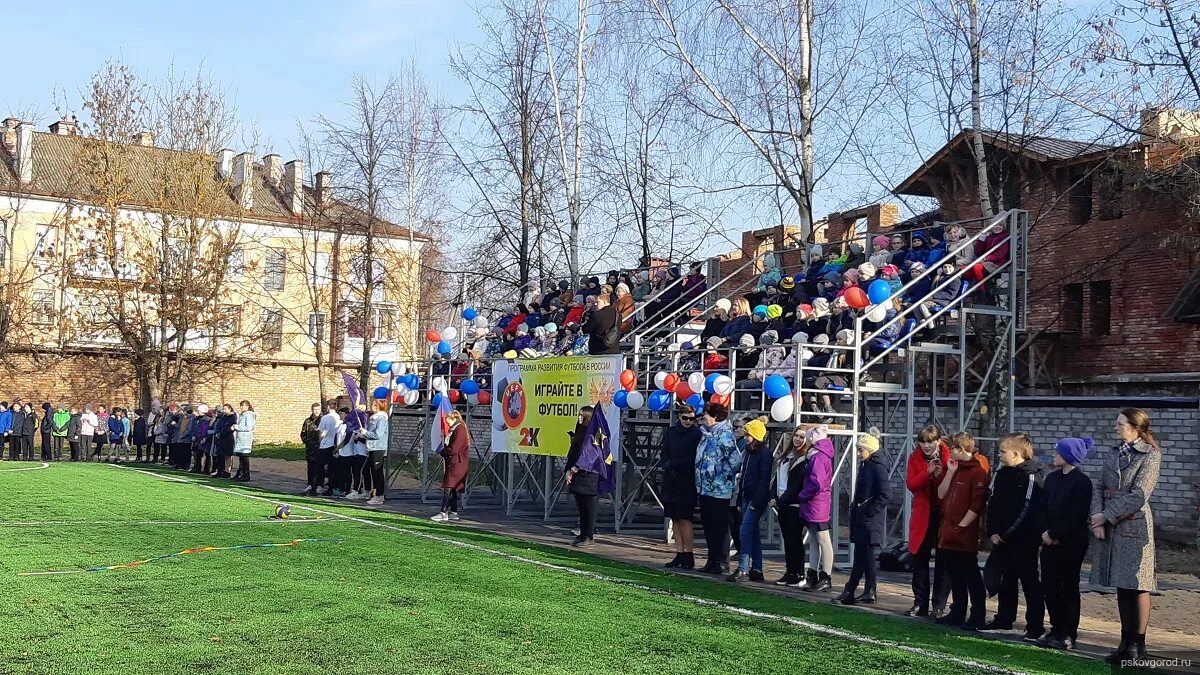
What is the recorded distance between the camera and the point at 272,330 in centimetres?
4788

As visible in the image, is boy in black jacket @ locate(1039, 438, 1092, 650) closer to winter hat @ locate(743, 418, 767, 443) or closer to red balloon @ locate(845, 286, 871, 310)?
winter hat @ locate(743, 418, 767, 443)

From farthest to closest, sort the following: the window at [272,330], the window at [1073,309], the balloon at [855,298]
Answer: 1. the window at [272,330]
2. the window at [1073,309]
3. the balloon at [855,298]

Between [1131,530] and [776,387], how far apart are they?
5777 mm

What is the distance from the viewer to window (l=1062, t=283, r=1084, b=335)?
1241 inches

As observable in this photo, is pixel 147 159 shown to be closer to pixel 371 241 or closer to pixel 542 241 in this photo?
pixel 371 241

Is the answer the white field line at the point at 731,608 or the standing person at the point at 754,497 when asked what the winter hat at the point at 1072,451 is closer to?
the white field line at the point at 731,608

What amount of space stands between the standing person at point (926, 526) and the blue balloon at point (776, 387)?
3235 millimetres

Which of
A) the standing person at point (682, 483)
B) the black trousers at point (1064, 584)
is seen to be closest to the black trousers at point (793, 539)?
the standing person at point (682, 483)

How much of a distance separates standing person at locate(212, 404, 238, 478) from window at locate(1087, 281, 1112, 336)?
21180 mm

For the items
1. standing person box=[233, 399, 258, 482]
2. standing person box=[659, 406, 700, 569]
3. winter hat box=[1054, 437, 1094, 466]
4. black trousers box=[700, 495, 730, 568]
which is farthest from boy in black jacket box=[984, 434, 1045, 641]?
standing person box=[233, 399, 258, 482]

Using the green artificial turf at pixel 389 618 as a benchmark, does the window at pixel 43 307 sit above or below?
above

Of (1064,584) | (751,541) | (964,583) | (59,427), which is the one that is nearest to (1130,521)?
(1064,584)

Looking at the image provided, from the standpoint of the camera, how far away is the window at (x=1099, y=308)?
102 feet

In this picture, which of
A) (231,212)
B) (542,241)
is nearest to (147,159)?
(231,212)
